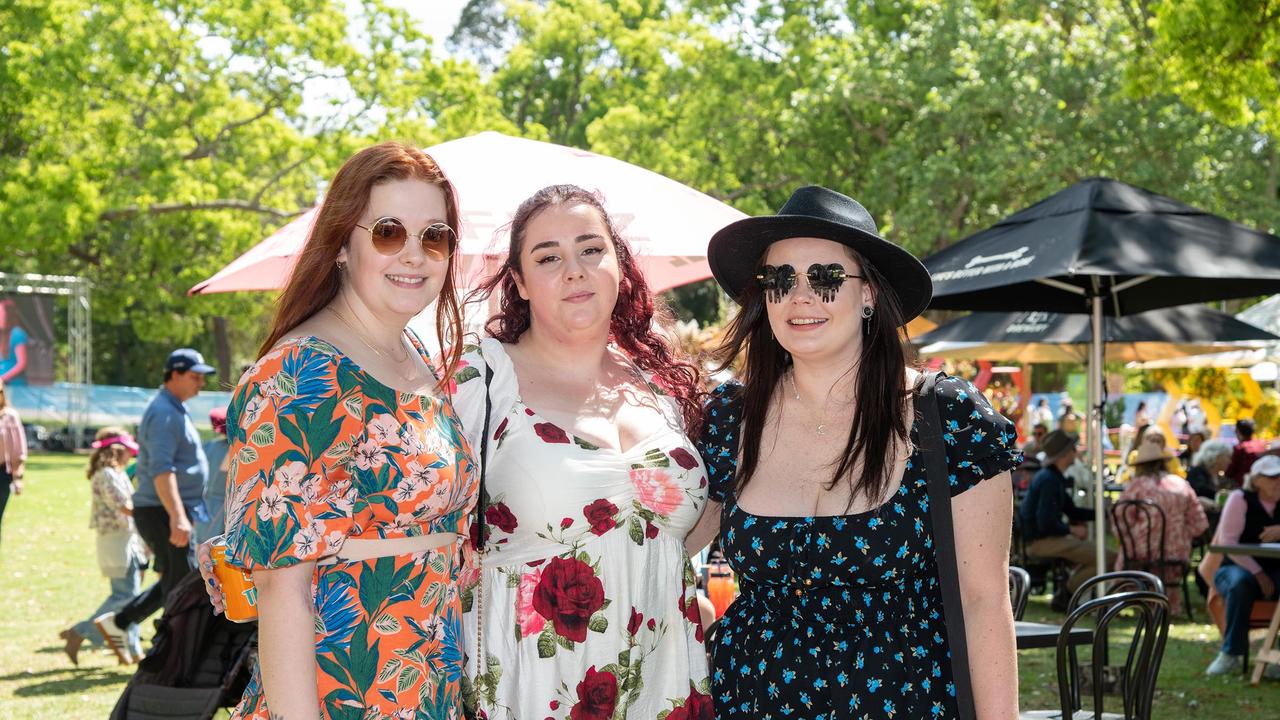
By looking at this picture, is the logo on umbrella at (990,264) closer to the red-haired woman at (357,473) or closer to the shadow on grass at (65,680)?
the red-haired woman at (357,473)

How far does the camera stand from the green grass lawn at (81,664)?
294 inches

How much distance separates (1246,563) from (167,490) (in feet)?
24.2

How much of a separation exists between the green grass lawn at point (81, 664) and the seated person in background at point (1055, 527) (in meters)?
0.49

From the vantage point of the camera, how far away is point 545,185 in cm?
545

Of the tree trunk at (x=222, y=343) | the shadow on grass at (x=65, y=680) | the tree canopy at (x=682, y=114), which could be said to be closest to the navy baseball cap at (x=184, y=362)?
the shadow on grass at (x=65, y=680)

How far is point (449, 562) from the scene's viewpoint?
264 centimetres

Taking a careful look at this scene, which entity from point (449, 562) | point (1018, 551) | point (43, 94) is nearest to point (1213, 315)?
point (1018, 551)

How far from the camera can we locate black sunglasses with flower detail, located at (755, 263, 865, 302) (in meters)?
2.99

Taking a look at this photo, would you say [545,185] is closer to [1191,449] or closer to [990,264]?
[990,264]

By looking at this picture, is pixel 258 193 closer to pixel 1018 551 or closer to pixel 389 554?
pixel 1018 551

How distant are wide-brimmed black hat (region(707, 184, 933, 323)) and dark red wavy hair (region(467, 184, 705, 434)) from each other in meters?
0.32

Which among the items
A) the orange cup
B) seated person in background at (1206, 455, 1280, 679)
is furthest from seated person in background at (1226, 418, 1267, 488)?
the orange cup

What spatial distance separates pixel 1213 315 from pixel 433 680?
11421mm

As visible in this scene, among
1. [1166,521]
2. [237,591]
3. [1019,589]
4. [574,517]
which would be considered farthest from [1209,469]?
[237,591]
